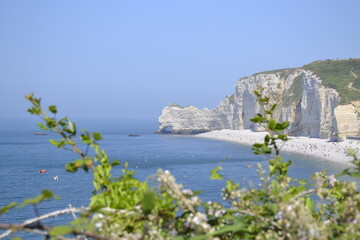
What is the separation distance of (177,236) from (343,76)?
93191 millimetres

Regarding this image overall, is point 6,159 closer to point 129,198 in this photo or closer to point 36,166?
point 36,166

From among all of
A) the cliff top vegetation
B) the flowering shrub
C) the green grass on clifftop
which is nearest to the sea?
the green grass on clifftop

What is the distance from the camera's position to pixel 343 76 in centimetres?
8775

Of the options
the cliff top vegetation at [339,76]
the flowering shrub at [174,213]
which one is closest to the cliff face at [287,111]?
the cliff top vegetation at [339,76]

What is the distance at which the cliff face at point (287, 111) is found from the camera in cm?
6712

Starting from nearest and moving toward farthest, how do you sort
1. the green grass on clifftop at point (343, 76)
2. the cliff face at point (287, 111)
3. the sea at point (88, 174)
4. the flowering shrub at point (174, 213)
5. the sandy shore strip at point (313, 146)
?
the flowering shrub at point (174, 213)
the sea at point (88, 174)
the sandy shore strip at point (313, 146)
the cliff face at point (287, 111)
the green grass on clifftop at point (343, 76)

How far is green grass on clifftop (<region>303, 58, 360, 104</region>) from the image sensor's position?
7224 cm

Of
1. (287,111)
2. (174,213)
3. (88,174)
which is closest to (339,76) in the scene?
(287,111)

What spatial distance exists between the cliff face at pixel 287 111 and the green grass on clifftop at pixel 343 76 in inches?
79.4

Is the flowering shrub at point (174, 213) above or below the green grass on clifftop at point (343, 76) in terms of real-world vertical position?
below

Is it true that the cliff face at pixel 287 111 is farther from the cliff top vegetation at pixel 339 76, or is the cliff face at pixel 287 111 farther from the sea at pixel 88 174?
the sea at pixel 88 174

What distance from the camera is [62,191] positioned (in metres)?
38.1

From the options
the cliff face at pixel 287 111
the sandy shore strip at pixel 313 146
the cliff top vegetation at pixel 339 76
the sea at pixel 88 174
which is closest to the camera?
the sea at pixel 88 174

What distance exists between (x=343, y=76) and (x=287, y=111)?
14.2m
